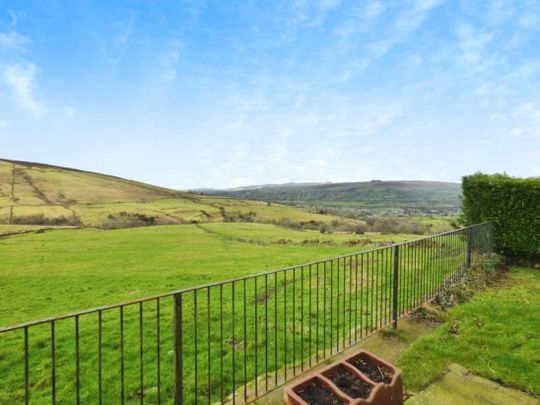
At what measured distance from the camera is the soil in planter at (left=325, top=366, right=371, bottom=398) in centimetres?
317

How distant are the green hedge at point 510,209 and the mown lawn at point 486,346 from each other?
18.0 feet

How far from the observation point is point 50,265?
17.7 meters

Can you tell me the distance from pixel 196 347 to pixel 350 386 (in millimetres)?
1830

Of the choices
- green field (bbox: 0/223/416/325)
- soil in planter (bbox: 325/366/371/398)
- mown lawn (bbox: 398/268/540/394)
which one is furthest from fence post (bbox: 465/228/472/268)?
green field (bbox: 0/223/416/325)

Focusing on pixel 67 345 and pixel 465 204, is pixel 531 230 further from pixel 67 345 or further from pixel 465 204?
pixel 67 345

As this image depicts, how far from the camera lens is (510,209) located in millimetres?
12031

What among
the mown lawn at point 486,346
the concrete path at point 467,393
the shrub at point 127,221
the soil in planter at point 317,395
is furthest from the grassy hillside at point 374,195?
the soil in planter at point 317,395

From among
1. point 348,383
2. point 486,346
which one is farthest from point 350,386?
point 486,346

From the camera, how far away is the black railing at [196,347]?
3941mm

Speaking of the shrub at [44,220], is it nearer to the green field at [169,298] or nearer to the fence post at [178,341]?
the green field at [169,298]

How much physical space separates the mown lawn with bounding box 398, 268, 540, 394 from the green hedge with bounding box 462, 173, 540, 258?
18.0 ft

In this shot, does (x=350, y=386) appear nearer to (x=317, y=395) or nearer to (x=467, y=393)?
(x=317, y=395)

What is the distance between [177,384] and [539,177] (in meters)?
13.6

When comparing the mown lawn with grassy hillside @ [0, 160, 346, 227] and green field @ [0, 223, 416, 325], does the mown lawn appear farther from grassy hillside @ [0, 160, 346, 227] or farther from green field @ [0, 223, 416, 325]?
grassy hillside @ [0, 160, 346, 227]
